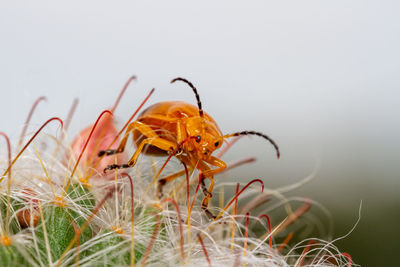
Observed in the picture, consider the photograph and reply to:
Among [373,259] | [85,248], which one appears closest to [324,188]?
[373,259]

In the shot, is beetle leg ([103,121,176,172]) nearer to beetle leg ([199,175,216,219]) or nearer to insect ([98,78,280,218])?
insect ([98,78,280,218])

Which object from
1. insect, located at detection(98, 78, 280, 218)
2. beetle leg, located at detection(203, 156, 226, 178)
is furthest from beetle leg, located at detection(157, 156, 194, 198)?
beetle leg, located at detection(203, 156, 226, 178)

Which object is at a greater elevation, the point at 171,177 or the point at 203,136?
the point at 203,136

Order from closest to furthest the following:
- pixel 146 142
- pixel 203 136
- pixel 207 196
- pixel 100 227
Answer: pixel 100 227, pixel 207 196, pixel 146 142, pixel 203 136

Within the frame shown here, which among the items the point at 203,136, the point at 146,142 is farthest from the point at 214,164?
the point at 146,142

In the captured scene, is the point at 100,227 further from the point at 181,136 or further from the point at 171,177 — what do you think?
the point at 181,136

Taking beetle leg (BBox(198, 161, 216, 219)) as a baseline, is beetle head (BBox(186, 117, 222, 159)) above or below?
above

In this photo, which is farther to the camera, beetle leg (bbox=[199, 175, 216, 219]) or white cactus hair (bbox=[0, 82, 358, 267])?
beetle leg (bbox=[199, 175, 216, 219])

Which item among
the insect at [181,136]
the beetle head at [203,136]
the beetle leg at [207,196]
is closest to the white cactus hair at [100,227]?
the beetle leg at [207,196]

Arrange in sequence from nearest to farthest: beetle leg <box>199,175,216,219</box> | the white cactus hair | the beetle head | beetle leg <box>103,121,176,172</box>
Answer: the white cactus hair, beetle leg <box>199,175,216,219</box>, beetle leg <box>103,121,176,172</box>, the beetle head

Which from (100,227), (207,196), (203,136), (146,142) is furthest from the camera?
(203,136)
